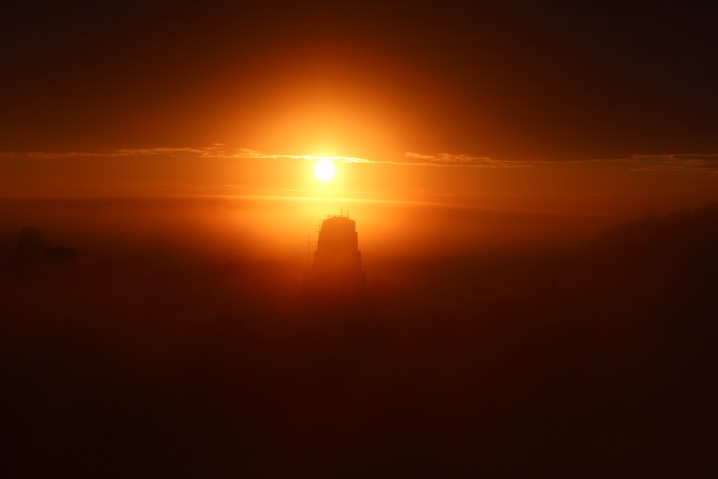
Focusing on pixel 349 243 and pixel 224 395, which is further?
pixel 349 243

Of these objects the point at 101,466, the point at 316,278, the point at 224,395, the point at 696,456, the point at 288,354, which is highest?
the point at 316,278

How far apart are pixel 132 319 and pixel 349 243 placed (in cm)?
2537

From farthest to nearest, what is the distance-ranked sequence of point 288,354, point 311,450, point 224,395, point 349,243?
point 349,243, point 288,354, point 224,395, point 311,450

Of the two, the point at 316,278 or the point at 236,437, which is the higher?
the point at 316,278

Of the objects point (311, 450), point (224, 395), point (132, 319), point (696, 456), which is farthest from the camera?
point (132, 319)

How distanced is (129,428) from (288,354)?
549 inches

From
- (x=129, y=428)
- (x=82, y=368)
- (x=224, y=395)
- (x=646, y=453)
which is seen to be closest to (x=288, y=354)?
(x=224, y=395)

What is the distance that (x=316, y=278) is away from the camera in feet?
200

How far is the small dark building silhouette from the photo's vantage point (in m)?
59.6

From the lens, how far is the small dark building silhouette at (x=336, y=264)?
196 feet

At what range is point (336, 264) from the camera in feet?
198

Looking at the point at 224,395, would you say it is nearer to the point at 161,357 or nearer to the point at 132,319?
the point at 161,357

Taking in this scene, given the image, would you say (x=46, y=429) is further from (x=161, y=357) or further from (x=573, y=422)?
(x=573, y=422)

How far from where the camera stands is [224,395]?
50188 mm
